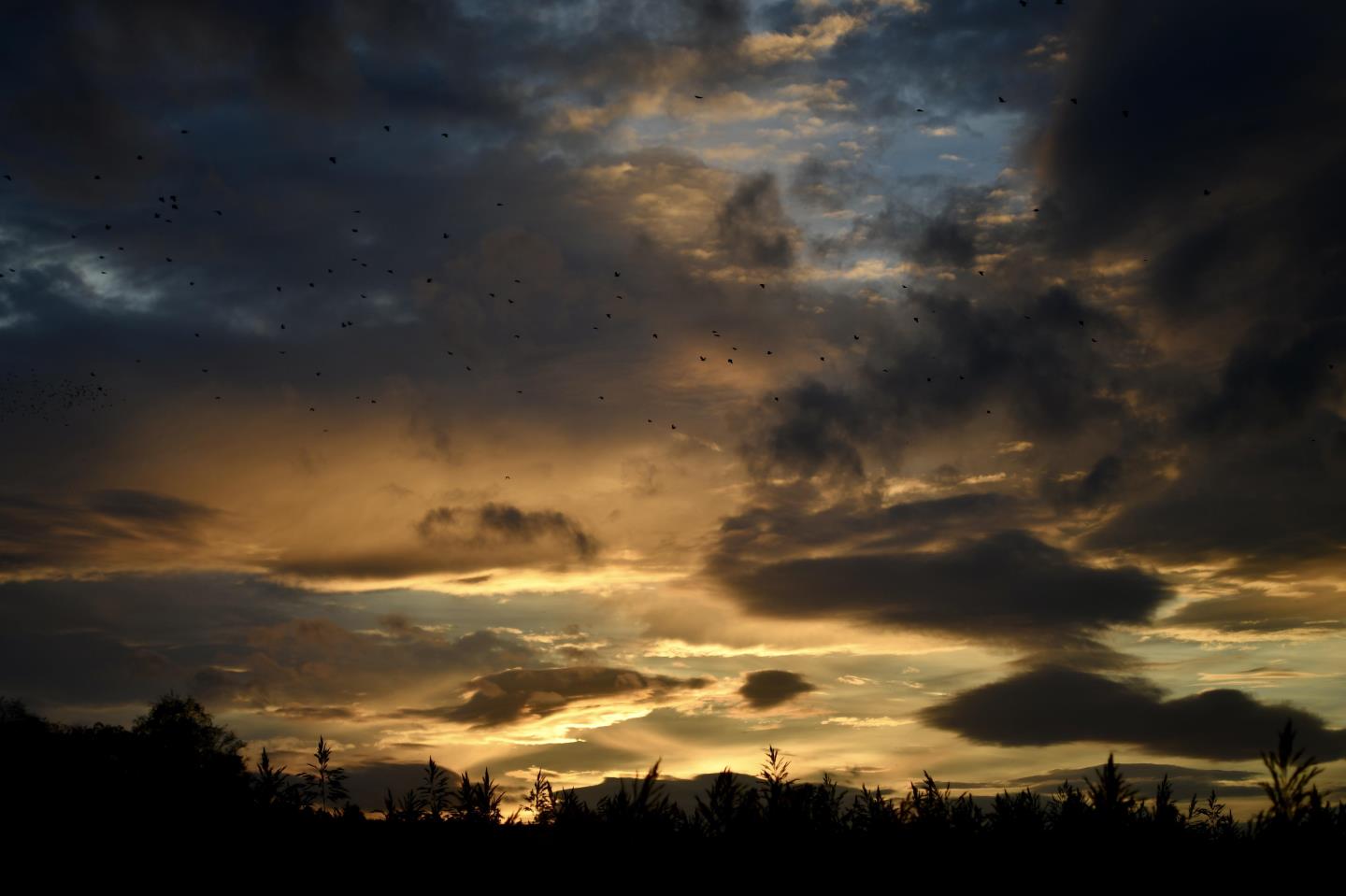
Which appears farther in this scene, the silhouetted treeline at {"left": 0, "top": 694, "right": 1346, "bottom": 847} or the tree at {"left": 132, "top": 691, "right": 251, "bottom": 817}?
the tree at {"left": 132, "top": 691, "right": 251, "bottom": 817}

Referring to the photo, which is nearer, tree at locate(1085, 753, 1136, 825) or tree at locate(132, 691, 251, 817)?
tree at locate(1085, 753, 1136, 825)

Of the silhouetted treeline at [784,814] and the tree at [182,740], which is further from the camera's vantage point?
the tree at [182,740]

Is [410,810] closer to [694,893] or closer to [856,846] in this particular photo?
[694,893]

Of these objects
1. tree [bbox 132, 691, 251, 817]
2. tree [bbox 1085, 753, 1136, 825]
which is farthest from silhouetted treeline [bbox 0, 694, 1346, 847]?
tree [bbox 132, 691, 251, 817]

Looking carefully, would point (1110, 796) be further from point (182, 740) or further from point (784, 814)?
point (182, 740)

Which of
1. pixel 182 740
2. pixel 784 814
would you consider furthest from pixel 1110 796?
pixel 182 740

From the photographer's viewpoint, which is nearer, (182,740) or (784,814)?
(784,814)

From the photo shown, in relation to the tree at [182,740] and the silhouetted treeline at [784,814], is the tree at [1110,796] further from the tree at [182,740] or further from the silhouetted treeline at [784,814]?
the tree at [182,740]

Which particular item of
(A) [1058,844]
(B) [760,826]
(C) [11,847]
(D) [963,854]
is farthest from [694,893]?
(C) [11,847]

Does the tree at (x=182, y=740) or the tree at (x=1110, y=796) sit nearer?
the tree at (x=1110, y=796)

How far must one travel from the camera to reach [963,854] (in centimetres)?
1313

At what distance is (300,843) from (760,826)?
6299mm

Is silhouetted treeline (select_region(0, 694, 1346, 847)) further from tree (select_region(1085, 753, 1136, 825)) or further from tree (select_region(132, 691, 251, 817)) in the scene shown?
tree (select_region(132, 691, 251, 817))

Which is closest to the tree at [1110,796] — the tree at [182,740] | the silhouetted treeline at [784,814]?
the silhouetted treeline at [784,814]
